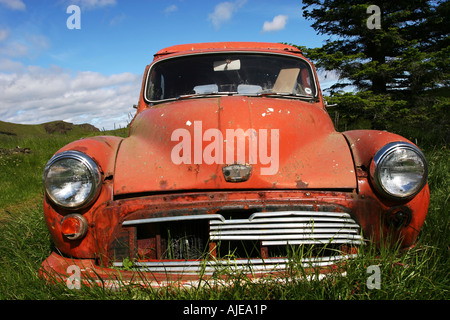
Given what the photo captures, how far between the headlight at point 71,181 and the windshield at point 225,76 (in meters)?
1.27

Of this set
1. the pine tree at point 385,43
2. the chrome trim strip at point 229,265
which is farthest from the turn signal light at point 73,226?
the pine tree at point 385,43

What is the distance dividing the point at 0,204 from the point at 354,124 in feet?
24.3

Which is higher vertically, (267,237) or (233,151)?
(233,151)

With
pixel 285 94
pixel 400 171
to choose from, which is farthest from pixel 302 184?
pixel 285 94

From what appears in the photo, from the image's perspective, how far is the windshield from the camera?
3.14 meters

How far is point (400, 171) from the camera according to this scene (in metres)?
1.96

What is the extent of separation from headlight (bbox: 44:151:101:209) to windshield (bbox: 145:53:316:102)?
127 cm

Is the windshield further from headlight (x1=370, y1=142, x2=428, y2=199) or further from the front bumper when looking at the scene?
the front bumper

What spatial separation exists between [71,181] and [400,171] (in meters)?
1.91

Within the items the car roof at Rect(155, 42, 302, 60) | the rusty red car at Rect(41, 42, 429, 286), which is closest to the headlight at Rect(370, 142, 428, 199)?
the rusty red car at Rect(41, 42, 429, 286)

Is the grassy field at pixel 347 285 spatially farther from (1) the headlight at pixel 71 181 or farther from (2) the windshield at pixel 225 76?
(2) the windshield at pixel 225 76

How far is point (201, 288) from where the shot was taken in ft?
5.46

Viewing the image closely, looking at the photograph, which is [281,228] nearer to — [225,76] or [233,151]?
[233,151]
